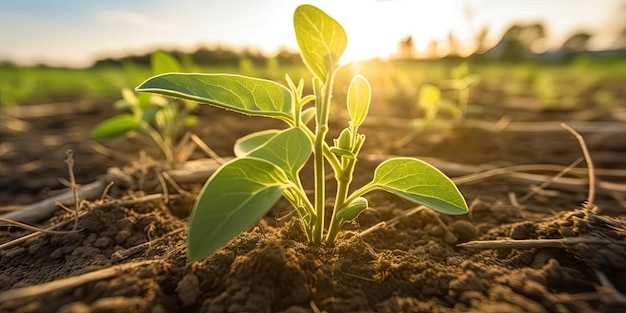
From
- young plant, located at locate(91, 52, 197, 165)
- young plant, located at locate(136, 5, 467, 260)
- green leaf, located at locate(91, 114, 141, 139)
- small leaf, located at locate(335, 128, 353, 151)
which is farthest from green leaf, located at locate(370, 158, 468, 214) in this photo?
green leaf, located at locate(91, 114, 141, 139)

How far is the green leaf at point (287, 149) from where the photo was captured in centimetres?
96

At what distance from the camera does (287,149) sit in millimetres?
969

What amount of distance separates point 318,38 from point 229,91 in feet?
0.84

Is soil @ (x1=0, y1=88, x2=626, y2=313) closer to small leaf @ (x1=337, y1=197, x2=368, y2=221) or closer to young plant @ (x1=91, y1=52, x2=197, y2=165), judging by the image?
small leaf @ (x1=337, y1=197, x2=368, y2=221)

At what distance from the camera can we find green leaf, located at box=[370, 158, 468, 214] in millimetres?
1014

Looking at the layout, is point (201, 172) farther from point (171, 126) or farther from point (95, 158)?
point (95, 158)

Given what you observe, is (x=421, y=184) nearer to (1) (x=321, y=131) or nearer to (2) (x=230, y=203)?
(1) (x=321, y=131)

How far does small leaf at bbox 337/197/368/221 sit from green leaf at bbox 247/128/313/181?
204 mm

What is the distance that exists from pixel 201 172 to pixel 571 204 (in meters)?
1.72

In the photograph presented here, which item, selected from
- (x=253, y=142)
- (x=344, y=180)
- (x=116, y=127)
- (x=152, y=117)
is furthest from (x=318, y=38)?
(x=116, y=127)

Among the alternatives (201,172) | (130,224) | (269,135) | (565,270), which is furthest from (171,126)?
(565,270)

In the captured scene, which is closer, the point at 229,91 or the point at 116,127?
the point at 229,91

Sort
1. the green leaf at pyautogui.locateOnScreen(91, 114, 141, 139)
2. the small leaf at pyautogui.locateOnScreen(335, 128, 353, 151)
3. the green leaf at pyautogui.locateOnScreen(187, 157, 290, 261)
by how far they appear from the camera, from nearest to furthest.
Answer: the green leaf at pyautogui.locateOnScreen(187, 157, 290, 261)
the small leaf at pyautogui.locateOnScreen(335, 128, 353, 151)
the green leaf at pyautogui.locateOnScreen(91, 114, 141, 139)

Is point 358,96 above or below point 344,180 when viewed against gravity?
above
